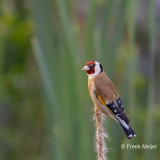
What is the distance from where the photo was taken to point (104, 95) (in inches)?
31.6

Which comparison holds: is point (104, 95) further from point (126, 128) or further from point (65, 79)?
point (65, 79)

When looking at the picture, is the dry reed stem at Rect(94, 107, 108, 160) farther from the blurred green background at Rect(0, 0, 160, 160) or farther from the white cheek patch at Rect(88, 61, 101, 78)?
the blurred green background at Rect(0, 0, 160, 160)

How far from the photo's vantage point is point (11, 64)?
8.10 ft

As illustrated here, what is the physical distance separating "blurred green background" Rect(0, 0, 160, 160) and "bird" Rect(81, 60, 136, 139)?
132mm

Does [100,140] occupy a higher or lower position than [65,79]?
lower

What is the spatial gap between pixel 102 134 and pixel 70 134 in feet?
1.65

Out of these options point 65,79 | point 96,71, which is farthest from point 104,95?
point 65,79

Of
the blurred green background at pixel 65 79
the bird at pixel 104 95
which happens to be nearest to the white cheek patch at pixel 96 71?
the bird at pixel 104 95

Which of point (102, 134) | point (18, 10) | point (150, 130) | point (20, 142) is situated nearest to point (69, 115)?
point (150, 130)

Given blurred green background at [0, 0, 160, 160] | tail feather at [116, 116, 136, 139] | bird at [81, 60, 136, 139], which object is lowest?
tail feather at [116, 116, 136, 139]

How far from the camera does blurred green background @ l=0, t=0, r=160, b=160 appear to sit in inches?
46.9

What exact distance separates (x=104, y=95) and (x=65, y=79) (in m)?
0.48

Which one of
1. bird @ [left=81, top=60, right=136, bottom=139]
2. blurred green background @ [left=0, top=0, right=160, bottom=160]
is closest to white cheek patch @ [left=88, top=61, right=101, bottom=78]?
bird @ [left=81, top=60, right=136, bottom=139]

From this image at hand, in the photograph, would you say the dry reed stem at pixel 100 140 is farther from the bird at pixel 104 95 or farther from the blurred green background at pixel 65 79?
the blurred green background at pixel 65 79
